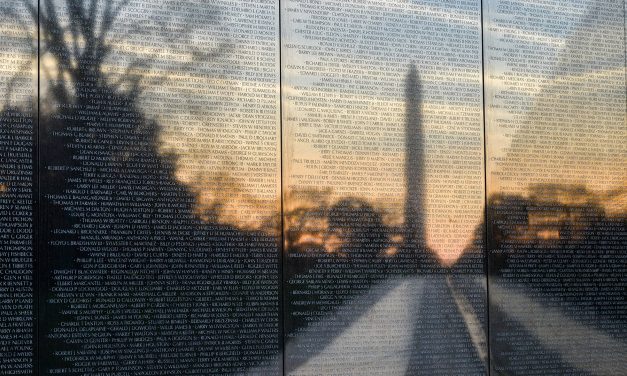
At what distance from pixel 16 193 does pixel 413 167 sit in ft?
13.8

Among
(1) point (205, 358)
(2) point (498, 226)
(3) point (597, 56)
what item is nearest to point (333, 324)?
(1) point (205, 358)

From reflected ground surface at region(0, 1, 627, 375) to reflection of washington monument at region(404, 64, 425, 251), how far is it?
0.02 meters

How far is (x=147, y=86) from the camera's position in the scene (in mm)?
8719

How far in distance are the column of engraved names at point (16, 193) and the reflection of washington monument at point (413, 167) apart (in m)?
3.97

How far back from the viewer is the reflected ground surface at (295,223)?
27.6 feet

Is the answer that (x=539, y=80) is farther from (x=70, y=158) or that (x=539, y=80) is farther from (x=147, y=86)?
(x=70, y=158)

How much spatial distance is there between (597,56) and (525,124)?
139cm

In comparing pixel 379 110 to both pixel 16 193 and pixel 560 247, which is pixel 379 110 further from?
pixel 16 193

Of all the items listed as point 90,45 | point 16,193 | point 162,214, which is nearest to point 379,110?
point 162,214

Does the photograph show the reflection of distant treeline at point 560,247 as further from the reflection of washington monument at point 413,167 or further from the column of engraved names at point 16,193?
the column of engraved names at point 16,193

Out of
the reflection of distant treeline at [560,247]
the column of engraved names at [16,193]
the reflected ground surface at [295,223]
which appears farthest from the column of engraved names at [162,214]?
the reflection of distant treeline at [560,247]

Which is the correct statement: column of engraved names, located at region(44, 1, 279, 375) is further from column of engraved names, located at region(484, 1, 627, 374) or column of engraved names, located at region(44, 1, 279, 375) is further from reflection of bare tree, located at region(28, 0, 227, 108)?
column of engraved names, located at region(484, 1, 627, 374)

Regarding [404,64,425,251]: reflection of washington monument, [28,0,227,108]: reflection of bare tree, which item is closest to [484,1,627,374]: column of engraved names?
[404,64,425,251]: reflection of washington monument

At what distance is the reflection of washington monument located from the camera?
9555 mm
